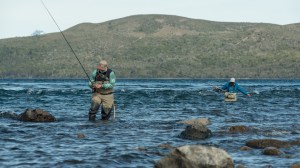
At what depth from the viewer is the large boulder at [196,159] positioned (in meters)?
10.6

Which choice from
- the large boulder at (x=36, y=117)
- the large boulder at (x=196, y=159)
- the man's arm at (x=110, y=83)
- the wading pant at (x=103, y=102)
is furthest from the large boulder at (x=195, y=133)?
the large boulder at (x=36, y=117)

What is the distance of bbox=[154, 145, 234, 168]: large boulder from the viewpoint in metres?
10.6

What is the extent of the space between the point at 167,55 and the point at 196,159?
134 metres

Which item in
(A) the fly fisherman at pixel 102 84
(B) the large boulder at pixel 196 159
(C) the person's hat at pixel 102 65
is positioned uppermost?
(C) the person's hat at pixel 102 65

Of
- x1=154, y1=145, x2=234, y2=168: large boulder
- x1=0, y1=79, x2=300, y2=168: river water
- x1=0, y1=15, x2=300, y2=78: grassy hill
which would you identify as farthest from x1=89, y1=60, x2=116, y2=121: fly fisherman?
x1=0, y1=15, x2=300, y2=78: grassy hill

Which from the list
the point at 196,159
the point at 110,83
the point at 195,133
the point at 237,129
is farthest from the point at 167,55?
the point at 196,159

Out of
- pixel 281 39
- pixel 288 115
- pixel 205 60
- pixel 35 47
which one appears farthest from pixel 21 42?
pixel 288 115

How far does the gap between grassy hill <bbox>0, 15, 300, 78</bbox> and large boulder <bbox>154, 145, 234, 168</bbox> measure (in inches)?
4601

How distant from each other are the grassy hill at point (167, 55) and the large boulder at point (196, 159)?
117 metres

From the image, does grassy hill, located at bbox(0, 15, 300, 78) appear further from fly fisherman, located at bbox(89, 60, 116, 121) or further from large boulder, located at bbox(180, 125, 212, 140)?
large boulder, located at bbox(180, 125, 212, 140)

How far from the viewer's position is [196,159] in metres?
10.6

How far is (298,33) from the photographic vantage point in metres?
149

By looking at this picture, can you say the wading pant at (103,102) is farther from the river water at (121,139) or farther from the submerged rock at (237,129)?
the submerged rock at (237,129)

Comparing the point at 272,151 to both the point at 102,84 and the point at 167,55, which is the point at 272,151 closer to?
the point at 102,84
